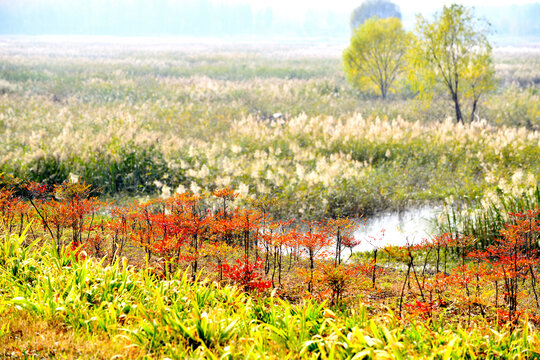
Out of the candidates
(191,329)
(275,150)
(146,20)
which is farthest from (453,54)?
(146,20)

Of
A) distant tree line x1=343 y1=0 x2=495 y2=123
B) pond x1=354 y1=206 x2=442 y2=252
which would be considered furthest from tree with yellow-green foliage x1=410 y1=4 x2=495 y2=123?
pond x1=354 y1=206 x2=442 y2=252

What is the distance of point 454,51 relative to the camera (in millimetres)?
19516

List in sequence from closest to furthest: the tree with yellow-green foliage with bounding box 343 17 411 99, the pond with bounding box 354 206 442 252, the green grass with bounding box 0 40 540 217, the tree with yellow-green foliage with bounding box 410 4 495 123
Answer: the pond with bounding box 354 206 442 252 → the green grass with bounding box 0 40 540 217 → the tree with yellow-green foliage with bounding box 410 4 495 123 → the tree with yellow-green foliage with bounding box 343 17 411 99

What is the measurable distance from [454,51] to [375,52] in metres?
9.51

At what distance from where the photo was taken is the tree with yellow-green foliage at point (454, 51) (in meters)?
18.9

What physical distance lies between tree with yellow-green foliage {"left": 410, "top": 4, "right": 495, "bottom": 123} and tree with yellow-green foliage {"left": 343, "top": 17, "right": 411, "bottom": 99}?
837 centimetres

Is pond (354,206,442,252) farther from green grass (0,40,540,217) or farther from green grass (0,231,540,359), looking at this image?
green grass (0,231,540,359)

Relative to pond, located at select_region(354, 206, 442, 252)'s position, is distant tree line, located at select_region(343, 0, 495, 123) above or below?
above

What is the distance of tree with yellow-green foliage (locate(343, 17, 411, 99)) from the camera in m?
28.2

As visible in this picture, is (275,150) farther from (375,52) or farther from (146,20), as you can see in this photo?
(146,20)

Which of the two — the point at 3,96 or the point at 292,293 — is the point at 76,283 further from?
the point at 3,96

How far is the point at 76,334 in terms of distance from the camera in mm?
4570

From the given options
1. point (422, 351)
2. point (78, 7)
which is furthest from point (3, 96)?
point (78, 7)

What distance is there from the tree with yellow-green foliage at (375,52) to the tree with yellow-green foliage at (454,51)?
8.37 m
